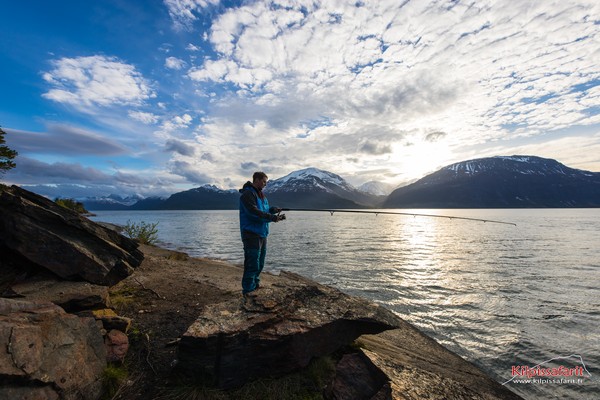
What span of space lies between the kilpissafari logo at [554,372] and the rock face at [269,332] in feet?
19.1

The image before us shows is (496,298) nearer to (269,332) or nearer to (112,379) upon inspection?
(269,332)

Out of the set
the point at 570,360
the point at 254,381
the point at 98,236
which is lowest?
the point at 570,360

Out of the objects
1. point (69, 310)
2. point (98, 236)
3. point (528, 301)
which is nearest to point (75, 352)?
point (69, 310)

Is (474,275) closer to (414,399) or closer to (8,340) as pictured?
(414,399)

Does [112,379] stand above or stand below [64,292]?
below

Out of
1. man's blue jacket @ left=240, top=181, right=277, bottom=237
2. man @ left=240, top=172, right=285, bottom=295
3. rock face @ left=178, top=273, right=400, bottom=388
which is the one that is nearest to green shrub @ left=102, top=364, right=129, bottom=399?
rock face @ left=178, top=273, right=400, bottom=388

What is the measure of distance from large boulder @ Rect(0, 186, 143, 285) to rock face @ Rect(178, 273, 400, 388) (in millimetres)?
4193

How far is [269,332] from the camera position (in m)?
5.48

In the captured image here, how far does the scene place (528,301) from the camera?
1490 centimetres

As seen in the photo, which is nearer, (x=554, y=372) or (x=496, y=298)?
(x=554, y=372)

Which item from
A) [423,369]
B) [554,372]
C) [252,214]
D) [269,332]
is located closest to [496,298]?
[554,372]

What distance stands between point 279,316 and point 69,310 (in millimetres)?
4956

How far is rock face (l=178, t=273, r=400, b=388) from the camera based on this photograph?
5051 mm

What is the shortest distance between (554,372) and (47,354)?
13.2 metres
